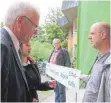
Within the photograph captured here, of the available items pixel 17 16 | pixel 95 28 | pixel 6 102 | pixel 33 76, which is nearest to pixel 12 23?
pixel 17 16

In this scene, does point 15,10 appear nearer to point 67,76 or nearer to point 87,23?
point 87,23

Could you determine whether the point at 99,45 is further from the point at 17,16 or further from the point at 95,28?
the point at 17,16

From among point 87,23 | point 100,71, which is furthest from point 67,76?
point 100,71

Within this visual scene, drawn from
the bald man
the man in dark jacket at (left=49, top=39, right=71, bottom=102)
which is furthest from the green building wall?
the man in dark jacket at (left=49, top=39, right=71, bottom=102)

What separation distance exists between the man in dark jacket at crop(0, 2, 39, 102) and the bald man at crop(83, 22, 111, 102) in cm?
44

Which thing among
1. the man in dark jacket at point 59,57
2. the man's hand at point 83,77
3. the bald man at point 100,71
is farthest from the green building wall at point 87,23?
the man in dark jacket at point 59,57

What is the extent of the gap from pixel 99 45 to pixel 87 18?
404mm

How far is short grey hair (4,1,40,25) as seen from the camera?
1.52m

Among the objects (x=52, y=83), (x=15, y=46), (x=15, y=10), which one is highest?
(x=15, y=10)

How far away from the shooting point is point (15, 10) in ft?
4.99

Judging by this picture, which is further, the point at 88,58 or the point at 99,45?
the point at 88,58

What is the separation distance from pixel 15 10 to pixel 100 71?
0.64m

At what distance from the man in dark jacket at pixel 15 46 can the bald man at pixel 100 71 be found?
44 cm

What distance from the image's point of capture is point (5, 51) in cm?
135
